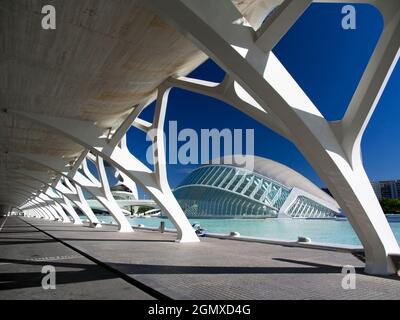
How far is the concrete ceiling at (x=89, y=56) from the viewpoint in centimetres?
761

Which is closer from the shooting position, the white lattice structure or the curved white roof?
the white lattice structure

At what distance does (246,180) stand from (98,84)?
3627cm

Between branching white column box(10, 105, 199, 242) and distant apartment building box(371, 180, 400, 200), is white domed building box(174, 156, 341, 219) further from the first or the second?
distant apartment building box(371, 180, 400, 200)

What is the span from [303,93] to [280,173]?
157ft

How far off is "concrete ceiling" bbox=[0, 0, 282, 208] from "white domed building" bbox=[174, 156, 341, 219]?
31.0 meters

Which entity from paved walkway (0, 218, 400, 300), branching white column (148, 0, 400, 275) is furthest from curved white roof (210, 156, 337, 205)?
branching white column (148, 0, 400, 275)

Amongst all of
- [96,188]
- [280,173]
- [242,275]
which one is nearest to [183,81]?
[242,275]

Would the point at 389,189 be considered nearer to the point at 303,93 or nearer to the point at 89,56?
the point at 303,93

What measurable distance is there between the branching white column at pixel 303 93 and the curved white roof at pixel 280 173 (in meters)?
42.5

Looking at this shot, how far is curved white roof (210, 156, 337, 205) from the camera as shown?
51031 millimetres

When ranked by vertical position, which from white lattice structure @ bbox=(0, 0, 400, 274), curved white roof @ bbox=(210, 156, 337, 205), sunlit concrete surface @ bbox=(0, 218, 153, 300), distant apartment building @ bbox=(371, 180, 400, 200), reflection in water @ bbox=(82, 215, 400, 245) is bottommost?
sunlit concrete surface @ bbox=(0, 218, 153, 300)

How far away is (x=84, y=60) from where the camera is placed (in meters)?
9.83

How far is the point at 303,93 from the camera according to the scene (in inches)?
261

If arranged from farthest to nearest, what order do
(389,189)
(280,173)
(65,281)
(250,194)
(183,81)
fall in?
1. (389,189)
2. (280,173)
3. (250,194)
4. (183,81)
5. (65,281)
